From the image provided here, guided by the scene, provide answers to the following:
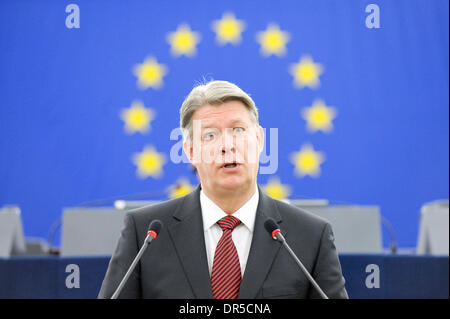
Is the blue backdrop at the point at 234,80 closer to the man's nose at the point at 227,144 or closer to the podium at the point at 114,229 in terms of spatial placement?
the podium at the point at 114,229

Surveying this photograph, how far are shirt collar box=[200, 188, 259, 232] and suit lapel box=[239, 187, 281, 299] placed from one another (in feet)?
0.07

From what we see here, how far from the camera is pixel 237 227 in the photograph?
1.68 m

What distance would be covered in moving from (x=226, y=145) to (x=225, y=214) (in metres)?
0.21

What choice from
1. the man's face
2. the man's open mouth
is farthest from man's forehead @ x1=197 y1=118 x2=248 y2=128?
the man's open mouth

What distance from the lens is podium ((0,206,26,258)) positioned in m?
3.83

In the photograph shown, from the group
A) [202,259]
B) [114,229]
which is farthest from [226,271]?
[114,229]

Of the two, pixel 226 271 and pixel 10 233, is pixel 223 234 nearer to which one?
pixel 226 271

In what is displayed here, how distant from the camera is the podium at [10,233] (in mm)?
3826

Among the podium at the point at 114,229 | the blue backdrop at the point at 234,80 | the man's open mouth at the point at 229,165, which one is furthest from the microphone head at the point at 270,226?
the blue backdrop at the point at 234,80

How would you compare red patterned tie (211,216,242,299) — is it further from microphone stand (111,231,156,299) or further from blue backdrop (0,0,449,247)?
blue backdrop (0,0,449,247)

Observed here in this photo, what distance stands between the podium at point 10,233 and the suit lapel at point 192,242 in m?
2.43

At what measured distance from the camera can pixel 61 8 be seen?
5352 mm

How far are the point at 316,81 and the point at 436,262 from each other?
2.52m

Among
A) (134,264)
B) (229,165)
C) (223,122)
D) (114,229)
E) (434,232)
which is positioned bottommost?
(434,232)
